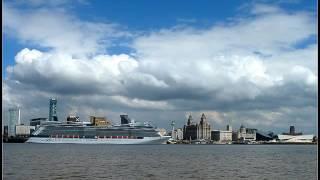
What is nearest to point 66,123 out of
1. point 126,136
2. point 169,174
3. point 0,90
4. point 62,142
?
point 62,142

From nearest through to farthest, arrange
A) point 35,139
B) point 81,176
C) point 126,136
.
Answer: point 81,176 → point 126,136 → point 35,139

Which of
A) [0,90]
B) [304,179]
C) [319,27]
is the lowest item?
[304,179]

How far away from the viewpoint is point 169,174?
127 ft

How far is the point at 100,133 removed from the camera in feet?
505

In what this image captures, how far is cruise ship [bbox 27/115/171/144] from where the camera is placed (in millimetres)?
152625

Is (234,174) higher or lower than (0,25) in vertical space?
lower

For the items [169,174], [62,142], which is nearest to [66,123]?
[62,142]

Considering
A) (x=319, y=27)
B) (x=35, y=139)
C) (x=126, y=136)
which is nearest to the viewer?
(x=319, y=27)

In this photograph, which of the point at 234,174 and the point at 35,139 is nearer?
the point at 234,174

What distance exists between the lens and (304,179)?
1454 inches

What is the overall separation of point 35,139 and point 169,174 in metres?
132

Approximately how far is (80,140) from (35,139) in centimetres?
1836

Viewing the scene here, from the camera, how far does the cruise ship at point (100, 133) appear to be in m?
153

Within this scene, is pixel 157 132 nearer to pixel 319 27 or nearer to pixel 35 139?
pixel 35 139
